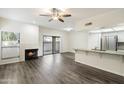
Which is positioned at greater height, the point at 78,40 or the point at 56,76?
the point at 78,40

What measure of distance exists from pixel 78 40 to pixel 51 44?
10.3ft

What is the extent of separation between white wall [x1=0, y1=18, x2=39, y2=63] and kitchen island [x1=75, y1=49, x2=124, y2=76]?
393cm

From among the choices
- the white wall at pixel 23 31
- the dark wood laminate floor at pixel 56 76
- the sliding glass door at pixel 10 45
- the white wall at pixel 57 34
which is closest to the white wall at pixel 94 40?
the dark wood laminate floor at pixel 56 76

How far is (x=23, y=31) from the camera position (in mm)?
6484

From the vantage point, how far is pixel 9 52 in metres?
5.84

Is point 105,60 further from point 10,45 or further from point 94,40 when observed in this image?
point 10,45

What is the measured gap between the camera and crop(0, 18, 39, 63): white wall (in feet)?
18.5

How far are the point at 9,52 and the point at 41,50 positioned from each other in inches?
127

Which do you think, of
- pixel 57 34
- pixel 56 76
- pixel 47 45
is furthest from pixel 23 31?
pixel 56 76

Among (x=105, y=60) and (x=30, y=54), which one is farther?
(x=30, y=54)

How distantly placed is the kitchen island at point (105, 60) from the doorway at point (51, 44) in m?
4.39
